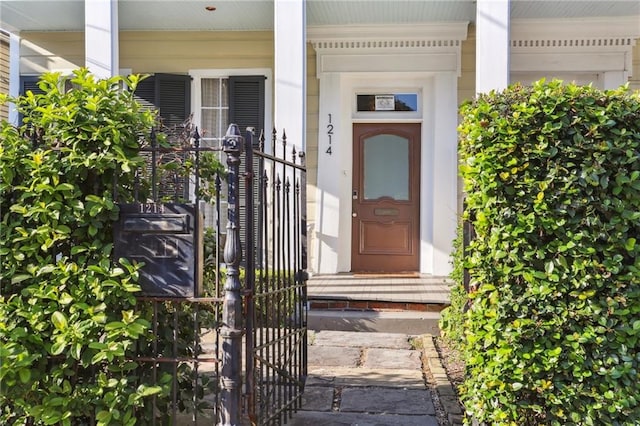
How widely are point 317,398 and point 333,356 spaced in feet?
2.98

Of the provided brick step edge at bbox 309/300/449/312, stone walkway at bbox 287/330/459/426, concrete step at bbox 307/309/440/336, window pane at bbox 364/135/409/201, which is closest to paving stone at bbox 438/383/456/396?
stone walkway at bbox 287/330/459/426

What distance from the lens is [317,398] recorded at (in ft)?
11.7

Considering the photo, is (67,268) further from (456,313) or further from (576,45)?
(576,45)

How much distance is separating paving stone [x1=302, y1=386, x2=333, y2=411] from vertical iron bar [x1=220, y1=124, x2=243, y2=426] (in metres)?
1.12

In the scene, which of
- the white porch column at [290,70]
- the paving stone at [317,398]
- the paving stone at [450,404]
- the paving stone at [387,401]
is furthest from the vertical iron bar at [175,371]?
the white porch column at [290,70]

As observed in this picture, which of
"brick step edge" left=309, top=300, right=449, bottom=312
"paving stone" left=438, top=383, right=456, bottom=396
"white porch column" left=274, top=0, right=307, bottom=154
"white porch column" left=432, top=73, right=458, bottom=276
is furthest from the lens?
"white porch column" left=432, top=73, right=458, bottom=276

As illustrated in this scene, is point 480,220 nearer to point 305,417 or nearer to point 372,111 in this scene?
point 305,417

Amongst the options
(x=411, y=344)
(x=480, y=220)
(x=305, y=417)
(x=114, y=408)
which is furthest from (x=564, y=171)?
(x=411, y=344)

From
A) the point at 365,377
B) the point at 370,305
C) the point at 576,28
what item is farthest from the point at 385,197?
the point at 365,377

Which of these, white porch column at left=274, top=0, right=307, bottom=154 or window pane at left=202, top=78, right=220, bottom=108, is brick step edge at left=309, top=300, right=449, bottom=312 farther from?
window pane at left=202, top=78, right=220, bottom=108

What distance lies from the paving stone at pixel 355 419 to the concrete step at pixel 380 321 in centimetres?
185

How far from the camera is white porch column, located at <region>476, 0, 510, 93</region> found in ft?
17.5

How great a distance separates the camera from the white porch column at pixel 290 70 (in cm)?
552

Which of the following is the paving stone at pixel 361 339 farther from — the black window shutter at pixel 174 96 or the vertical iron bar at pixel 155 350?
the black window shutter at pixel 174 96
